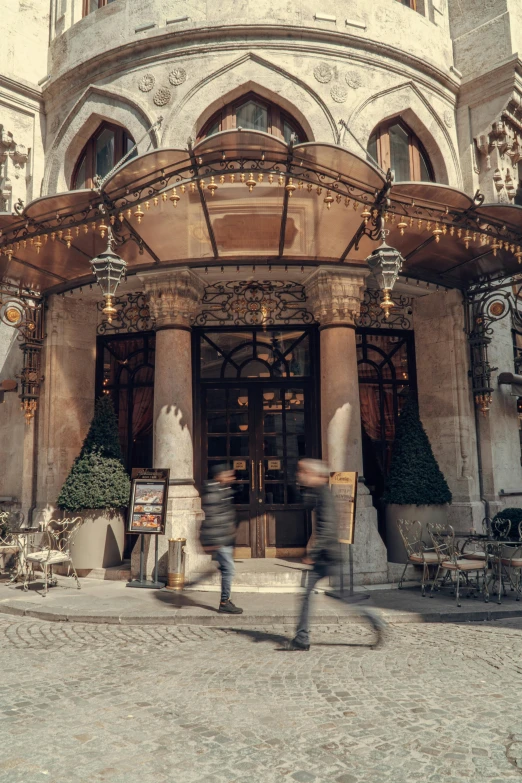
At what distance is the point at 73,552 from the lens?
10.9 metres

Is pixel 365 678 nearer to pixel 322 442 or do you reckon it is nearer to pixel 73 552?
pixel 322 442

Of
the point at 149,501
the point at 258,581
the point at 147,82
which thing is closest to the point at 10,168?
the point at 147,82

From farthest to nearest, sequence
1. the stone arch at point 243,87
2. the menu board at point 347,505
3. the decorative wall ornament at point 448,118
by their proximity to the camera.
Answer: the decorative wall ornament at point 448,118
the stone arch at point 243,87
the menu board at point 347,505

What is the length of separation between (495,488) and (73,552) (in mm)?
7788

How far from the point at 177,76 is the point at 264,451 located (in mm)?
7014

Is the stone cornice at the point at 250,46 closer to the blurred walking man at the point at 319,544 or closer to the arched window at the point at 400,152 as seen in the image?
the arched window at the point at 400,152

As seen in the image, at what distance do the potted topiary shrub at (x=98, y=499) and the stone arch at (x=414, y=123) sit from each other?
694 centimetres

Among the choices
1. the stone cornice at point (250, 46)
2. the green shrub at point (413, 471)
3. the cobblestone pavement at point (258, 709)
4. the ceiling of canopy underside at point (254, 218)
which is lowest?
the cobblestone pavement at point (258, 709)

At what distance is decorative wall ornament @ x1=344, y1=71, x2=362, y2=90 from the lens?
1148 centimetres

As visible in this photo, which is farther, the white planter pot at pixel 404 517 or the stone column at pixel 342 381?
the white planter pot at pixel 404 517

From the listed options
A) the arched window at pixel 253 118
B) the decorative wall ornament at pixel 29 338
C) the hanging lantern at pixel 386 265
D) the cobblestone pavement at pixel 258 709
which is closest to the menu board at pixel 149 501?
the cobblestone pavement at pixel 258 709

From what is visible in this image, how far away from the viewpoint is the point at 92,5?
13.1 metres

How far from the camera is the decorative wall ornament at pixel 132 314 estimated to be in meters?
12.4

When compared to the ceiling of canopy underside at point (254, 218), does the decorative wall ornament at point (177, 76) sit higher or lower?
higher
